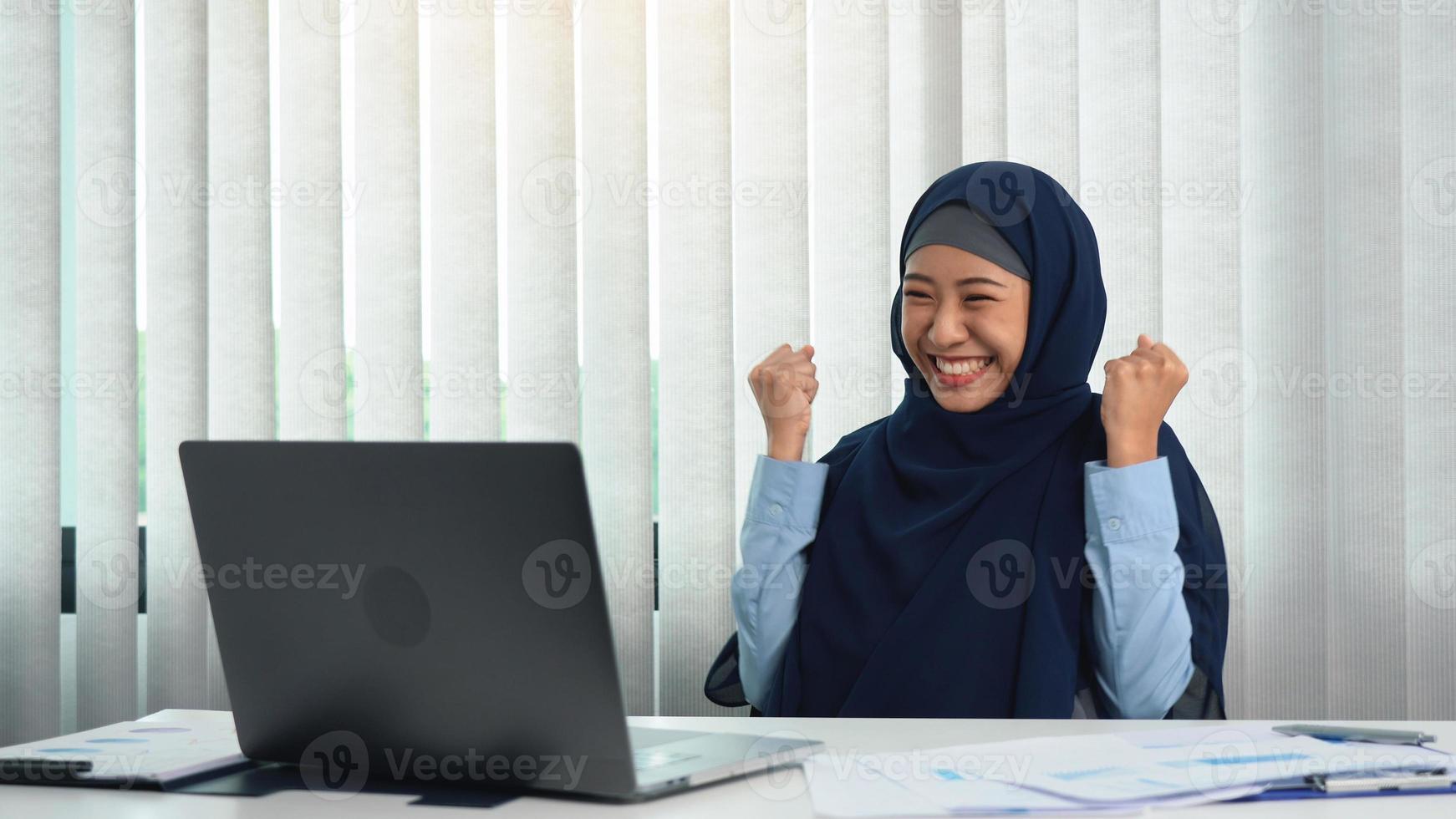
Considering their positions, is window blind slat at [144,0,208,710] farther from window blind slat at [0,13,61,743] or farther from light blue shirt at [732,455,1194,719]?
A: light blue shirt at [732,455,1194,719]

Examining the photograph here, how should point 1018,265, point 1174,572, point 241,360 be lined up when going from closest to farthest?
point 1174,572, point 1018,265, point 241,360

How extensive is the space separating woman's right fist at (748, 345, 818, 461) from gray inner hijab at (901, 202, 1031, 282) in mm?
208

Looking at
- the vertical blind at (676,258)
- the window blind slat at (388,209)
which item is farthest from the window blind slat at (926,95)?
the window blind slat at (388,209)

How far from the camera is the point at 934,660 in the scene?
1249 millimetres

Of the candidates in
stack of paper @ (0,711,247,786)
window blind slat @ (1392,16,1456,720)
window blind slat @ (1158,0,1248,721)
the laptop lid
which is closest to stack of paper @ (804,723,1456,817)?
the laptop lid

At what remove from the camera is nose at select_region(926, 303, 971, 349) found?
1.30 m

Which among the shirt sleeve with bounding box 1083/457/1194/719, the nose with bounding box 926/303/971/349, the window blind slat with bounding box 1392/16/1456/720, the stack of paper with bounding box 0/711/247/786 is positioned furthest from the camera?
the window blind slat with bounding box 1392/16/1456/720

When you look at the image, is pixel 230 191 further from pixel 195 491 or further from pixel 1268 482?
pixel 1268 482

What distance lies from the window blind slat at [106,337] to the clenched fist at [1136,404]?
1574 mm

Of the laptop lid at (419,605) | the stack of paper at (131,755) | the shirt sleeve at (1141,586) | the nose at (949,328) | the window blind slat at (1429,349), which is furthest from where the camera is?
the window blind slat at (1429,349)

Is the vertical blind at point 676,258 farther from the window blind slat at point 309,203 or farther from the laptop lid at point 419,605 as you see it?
the laptop lid at point 419,605

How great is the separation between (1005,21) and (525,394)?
0.97m

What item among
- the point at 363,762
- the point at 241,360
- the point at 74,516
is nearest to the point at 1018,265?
the point at 363,762

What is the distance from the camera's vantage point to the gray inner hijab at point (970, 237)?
1.30 meters
